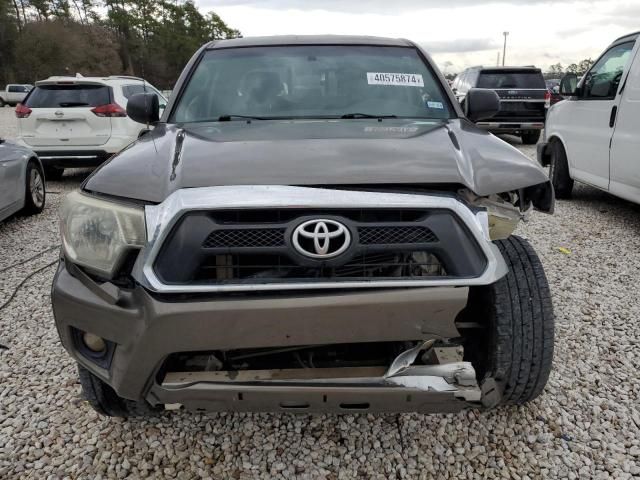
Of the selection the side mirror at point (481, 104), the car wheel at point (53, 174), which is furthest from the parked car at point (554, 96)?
the car wheel at point (53, 174)

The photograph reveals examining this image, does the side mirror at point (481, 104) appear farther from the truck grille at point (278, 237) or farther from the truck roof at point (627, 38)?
the truck roof at point (627, 38)

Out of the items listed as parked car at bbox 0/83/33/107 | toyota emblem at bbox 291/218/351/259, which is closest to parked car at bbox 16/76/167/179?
toyota emblem at bbox 291/218/351/259

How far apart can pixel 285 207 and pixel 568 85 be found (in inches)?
215

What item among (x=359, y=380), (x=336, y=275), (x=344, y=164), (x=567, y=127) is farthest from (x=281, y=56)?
(x=567, y=127)

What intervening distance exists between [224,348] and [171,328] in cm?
18

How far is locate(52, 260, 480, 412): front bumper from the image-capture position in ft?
5.74

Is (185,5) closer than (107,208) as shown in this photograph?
No

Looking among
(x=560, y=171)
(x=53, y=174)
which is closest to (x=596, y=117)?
(x=560, y=171)

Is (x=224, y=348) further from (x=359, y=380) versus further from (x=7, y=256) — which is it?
(x=7, y=256)

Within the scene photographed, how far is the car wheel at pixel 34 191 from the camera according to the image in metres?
6.35

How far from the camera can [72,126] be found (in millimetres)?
8047

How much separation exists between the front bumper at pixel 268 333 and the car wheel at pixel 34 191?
511 centimetres

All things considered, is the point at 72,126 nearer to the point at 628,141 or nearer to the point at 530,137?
the point at 628,141

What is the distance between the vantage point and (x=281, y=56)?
3.38 m
